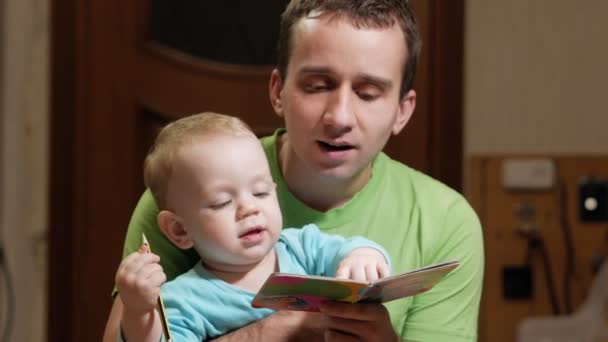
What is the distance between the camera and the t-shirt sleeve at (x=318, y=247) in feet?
5.12

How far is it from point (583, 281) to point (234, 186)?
5.34ft

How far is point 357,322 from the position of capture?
4.92 feet

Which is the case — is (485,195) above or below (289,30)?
below

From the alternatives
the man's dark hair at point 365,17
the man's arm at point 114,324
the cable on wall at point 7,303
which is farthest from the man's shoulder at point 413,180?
the cable on wall at point 7,303

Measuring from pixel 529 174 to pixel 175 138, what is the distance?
1.52 m

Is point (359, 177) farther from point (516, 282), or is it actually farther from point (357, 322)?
point (516, 282)

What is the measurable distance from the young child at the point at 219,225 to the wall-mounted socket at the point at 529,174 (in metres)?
1.34

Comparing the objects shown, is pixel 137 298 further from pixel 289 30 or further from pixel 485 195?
pixel 485 195

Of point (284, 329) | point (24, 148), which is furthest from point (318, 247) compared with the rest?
point (24, 148)

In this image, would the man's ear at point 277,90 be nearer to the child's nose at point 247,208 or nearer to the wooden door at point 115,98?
the child's nose at point 247,208

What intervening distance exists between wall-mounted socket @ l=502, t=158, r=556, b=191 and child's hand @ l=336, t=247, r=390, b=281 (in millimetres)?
1394

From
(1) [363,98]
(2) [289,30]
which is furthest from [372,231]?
(2) [289,30]

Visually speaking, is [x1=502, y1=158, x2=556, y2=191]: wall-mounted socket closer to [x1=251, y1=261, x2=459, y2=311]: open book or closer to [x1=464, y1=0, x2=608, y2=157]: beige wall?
[x1=464, y1=0, x2=608, y2=157]: beige wall

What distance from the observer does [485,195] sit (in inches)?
112
